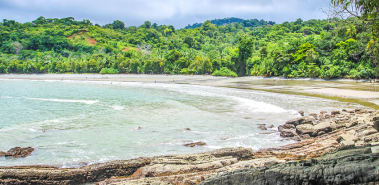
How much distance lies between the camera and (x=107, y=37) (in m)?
185

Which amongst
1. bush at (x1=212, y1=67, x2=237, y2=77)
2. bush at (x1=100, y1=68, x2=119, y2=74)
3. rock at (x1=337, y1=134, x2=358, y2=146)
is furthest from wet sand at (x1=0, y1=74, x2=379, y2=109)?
bush at (x1=100, y1=68, x2=119, y2=74)

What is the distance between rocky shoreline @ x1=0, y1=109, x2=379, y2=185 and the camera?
4.87 m

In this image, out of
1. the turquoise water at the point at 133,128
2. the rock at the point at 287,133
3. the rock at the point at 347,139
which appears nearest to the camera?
the rock at the point at 347,139

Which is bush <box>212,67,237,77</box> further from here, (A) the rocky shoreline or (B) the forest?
(A) the rocky shoreline

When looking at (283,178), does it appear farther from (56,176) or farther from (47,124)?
(47,124)

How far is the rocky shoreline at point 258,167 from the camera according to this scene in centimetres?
487

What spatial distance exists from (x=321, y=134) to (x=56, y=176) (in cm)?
1224

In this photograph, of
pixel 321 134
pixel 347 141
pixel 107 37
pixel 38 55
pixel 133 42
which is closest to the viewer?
pixel 347 141

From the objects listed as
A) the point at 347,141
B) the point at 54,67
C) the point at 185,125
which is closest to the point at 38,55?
the point at 54,67

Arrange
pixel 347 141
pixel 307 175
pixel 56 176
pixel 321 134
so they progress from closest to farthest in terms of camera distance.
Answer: pixel 307 175, pixel 56 176, pixel 347 141, pixel 321 134

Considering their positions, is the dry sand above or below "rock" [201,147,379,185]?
below

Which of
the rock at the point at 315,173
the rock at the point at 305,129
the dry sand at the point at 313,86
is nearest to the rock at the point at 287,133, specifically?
the rock at the point at 305,129

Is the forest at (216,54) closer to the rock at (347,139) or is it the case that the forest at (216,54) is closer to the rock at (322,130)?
the rock at (347,139)

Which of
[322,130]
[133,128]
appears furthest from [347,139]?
[133,128]
